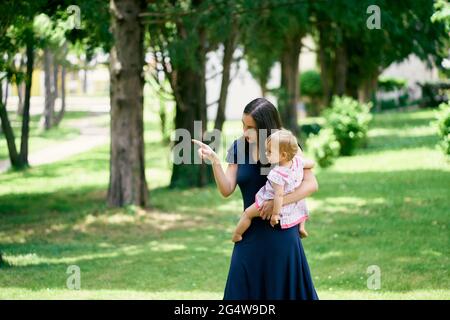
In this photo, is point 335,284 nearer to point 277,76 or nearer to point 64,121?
point 64,121

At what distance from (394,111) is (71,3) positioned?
36.2 metres

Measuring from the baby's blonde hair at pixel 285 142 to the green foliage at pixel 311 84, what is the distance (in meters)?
40.9

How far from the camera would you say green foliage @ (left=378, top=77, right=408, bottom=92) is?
164 feet

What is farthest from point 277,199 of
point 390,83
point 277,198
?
point 390,83

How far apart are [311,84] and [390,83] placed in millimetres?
6245

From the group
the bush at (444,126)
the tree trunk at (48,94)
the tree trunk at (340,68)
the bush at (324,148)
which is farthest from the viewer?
the tree trunk at (48,94)

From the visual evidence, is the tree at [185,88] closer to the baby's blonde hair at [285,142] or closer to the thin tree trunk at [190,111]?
the thin tree trunk at [190,111]

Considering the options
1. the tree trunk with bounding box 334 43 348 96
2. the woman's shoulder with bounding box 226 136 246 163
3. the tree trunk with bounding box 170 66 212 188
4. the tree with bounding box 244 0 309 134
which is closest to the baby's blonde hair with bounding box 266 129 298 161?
the woman's shoulder with bounding box 226 136 246 163

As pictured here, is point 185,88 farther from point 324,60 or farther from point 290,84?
point 324,60

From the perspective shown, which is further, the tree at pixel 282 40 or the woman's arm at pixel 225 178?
the tree at pixel 282 40

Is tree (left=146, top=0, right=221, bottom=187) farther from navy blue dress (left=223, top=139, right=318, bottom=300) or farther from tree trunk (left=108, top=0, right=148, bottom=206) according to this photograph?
navy blue dress (left=223, top=139, right=318, bottom=300)

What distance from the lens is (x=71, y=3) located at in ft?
45.6

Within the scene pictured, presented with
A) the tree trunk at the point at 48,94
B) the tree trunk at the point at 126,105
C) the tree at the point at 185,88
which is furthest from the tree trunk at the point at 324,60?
the tree trunk at the point at 126,105

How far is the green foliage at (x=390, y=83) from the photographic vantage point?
50062 mm
